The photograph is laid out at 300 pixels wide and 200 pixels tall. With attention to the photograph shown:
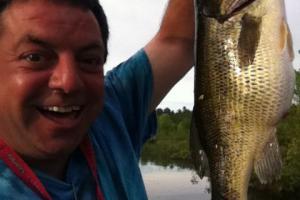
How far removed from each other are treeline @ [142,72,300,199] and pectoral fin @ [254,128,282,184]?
416mm

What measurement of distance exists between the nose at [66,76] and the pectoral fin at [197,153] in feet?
2.20

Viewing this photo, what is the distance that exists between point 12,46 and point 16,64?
0.08 meters

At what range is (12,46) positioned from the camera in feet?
7.72

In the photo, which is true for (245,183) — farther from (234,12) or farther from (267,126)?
(234,12)

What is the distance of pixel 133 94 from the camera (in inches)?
122

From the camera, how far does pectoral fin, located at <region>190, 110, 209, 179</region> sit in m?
2.69

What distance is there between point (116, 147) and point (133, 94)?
0.37 m

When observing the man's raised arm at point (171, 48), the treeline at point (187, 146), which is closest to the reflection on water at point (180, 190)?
the treeline at point (187, 146)

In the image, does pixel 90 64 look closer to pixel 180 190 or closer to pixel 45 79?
pixel 45 79

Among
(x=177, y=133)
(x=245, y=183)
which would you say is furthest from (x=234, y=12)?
(x=177, y=133)

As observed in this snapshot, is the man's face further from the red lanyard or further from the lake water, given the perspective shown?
the lake water

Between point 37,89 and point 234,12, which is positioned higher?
point 234,12

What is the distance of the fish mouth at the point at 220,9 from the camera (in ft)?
8.43

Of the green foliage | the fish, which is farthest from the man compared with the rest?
the green foliage
